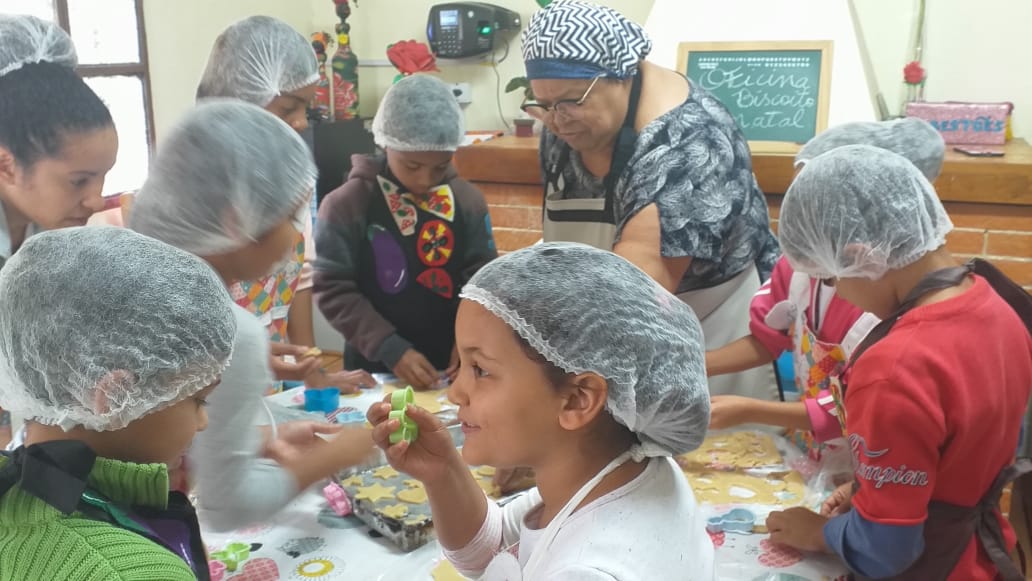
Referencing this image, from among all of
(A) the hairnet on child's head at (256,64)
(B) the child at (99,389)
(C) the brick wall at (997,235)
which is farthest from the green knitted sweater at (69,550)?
(C) the brick wall at (997,235)

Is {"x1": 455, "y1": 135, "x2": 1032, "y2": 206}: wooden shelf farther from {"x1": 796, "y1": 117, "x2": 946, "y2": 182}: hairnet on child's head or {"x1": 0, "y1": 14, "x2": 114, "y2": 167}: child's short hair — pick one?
{"x1": 0, "y1": 14, "x2": 114, "y2": 167}: child's short hair

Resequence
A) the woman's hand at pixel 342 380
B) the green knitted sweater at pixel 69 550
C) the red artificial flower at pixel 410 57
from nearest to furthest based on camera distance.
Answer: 1. the green knitted sweater at pixel 69 550
2. the woman's hand at pixel 342 380
3. the red artificial flower at pixel 410 57

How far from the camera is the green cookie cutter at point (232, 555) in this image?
126cm

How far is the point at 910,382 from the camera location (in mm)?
1229

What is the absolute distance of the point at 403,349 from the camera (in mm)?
2000

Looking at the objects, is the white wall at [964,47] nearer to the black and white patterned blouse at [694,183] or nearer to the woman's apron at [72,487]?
the black and white patterned blouse at [694,183]

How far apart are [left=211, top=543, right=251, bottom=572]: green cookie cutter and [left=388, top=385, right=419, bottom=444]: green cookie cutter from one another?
14.3 inches

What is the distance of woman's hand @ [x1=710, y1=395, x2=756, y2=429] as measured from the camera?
1.56 metres

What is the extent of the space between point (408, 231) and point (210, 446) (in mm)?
1081

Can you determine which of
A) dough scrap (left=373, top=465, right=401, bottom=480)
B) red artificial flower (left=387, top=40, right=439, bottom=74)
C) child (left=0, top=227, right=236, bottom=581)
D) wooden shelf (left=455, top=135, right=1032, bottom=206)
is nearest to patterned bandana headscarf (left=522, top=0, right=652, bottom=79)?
dough scrap (left=373, top=465, right=401, bottom=480)

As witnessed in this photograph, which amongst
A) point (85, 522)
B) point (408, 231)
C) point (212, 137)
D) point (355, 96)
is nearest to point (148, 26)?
point (355, 96)

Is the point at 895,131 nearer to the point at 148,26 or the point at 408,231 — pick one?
the point at 408,231

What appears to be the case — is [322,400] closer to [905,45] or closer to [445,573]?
[445,573]

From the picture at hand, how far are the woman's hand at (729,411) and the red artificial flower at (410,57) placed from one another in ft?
8.30
